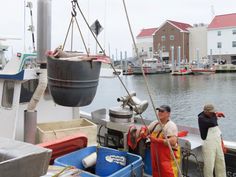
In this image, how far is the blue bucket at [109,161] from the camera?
4.02m

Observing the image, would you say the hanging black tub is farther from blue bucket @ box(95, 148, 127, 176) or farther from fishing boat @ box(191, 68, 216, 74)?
fishing boat @ box(191, 68, 216, 74)

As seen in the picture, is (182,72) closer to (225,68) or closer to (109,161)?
(225,68)

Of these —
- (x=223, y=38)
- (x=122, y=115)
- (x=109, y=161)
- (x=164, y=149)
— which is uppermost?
(x=223, y=38)

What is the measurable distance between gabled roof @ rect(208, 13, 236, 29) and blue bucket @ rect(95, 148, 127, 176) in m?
58.4

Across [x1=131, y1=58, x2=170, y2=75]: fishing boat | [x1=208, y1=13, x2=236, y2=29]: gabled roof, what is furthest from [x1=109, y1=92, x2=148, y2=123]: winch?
[x1=208, y1=13, x2=236, y2=29]: gabled roof

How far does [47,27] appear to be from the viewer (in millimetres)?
3631

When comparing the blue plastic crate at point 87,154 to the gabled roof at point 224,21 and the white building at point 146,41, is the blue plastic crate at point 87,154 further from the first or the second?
the white building at point 146,41

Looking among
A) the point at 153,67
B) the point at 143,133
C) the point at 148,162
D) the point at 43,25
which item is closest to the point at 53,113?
the point at 143,133

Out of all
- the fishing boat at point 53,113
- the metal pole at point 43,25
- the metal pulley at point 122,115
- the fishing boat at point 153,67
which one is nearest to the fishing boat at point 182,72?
the fishing boat at point 153,67

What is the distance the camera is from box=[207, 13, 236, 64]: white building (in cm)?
5759

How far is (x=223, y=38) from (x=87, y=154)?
58784 millimetres

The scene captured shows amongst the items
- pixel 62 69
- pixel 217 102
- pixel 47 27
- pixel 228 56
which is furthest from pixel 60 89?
pixel 228 56

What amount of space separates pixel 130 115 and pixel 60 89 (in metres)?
2.58

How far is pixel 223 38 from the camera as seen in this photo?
5828 centimetres
